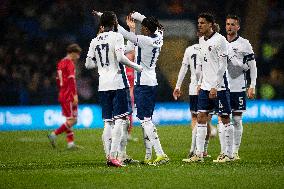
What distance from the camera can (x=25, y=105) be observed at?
24781mm

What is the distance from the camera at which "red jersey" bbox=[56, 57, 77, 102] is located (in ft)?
57.8

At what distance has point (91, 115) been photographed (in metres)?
25.5

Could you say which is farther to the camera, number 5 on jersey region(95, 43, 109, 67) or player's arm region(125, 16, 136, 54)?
player's arm region(125, 16, 136, 54)

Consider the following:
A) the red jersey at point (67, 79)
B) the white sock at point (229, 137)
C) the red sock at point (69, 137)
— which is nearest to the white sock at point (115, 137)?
the white sock at point (229, 137)

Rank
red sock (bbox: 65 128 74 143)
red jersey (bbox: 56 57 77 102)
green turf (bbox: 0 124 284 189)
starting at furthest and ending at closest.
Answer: red jersey (bbox: 56 57 77 102) → red sock (bbox: 65 128 74 143) → green turf (bbox: 0 124 284 189)

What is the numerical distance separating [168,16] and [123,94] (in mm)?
15192

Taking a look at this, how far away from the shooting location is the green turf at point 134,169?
10.3 m

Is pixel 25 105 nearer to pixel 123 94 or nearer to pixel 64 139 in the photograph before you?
pixel 64 139

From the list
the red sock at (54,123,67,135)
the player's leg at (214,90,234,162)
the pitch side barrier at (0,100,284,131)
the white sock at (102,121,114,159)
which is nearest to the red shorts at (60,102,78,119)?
the red sock at (54,123,67,135)

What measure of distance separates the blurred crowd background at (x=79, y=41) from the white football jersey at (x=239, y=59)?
1161 centimetres

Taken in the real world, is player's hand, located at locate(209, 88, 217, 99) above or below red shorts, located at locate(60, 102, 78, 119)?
above

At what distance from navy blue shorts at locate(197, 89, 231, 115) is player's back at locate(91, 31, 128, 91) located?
1444 mm

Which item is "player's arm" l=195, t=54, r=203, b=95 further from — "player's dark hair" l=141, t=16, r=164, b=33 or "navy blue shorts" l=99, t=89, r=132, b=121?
"navy blue shorts" l=99, t=89, r=132, b=121

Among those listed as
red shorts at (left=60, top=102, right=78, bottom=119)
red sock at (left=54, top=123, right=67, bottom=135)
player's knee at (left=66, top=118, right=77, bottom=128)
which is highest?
red shorts at (left=60, top=102, right=78, bottom=119)
